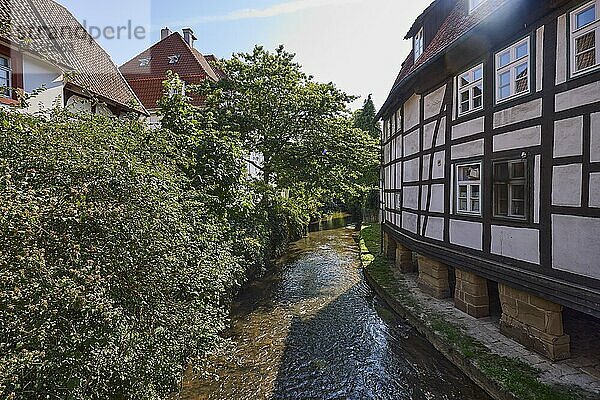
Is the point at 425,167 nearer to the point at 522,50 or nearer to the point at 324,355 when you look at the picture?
the point at 522,50

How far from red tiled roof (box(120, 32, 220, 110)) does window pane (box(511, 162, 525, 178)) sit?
18137mm

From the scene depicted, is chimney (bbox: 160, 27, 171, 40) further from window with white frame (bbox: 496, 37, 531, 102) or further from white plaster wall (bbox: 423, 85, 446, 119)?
window with white frame (bbox: 496, 37, 531, 102)

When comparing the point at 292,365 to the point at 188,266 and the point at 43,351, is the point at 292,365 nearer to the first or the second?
the point at 188,266

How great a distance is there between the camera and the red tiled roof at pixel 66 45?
11766mm

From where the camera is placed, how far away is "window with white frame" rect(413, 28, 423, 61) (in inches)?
525

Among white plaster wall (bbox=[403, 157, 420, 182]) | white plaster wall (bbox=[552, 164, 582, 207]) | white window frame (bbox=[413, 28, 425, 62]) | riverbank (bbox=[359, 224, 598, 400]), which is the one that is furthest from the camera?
white window frame (bbox=[413, 28, 425, 62])

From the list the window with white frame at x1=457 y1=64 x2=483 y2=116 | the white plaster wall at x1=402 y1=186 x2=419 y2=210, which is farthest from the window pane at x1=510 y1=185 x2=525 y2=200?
the white plaster wall at x1=402 y1=186 x2=419 y2=210

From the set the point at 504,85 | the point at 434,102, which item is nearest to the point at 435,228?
the point at 434,102

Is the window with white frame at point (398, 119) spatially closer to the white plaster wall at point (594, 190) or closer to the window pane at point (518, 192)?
the window pane at point (518, 192)

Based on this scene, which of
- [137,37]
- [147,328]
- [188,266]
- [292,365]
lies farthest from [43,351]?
[137,37]

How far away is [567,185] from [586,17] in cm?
256

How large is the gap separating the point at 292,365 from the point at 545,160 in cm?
618

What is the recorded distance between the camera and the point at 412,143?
1255 cm

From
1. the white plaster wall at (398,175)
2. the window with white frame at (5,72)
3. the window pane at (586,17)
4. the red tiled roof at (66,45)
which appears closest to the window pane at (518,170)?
the window pane at (586,17)
